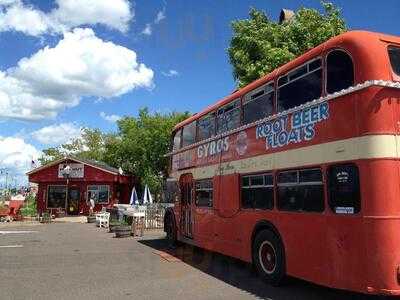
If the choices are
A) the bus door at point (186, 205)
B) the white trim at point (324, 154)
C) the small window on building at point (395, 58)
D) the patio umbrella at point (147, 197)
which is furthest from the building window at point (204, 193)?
the patio umbrella at point (147, 197)

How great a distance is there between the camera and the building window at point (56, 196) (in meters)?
42.4

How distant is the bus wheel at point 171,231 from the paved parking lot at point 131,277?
0.42 m

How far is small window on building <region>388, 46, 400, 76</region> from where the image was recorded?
25.2 ft

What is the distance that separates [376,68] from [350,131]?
98 cm

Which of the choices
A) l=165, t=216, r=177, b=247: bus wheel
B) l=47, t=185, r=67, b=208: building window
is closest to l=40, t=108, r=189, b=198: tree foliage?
l=47, t=185, r=67, b=208: building window

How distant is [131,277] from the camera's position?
10.8m

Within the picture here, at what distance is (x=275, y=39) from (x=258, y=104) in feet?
46.8

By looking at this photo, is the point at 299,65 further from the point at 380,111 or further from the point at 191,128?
the point at 191,128

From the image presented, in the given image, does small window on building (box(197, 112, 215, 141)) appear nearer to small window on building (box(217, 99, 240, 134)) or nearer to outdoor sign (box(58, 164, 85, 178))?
small window on building (box(217, 99, 240, 134))

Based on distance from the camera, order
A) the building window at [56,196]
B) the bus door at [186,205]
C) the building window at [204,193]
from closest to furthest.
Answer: the building window at [204,193] → the bus door at [186,205] → the building window at [56,196]

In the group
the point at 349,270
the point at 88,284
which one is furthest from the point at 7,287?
the point at 349,270

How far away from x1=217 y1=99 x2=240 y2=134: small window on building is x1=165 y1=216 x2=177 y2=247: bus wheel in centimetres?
494

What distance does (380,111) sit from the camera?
24.1ft

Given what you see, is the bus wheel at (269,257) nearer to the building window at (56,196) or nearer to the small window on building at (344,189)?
the small window on building at (344,189)
